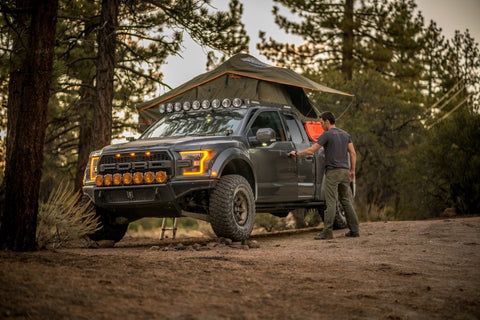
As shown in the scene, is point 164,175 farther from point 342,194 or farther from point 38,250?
point 342,194

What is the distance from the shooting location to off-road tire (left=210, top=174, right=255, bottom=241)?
9.11m

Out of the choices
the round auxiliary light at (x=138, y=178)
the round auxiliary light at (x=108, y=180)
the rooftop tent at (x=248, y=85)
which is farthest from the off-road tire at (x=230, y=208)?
the rooftop tent at (x=248, y=85)

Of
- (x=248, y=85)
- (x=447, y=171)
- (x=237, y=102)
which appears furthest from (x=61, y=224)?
(x=447, y=171)

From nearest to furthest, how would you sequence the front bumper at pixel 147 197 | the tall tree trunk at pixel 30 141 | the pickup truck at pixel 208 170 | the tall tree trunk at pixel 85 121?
1. the tall tree trunk at pixel 30 141
2. the front bumper at pixel 147 197
3. the pickup truck at pixel 208 170
4. the tall tree trunk at pixel 85 121

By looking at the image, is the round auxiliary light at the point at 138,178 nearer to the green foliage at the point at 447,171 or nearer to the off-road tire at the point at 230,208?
the off-road tire at the point at 230,208

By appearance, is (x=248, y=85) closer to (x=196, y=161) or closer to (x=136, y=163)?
(x=196, y=161)

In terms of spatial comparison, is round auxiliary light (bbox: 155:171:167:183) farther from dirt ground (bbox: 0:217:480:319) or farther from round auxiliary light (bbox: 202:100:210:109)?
round auxiliary light (bbox: 202:100:210:109)

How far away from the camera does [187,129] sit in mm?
10305

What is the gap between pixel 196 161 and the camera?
9.04 m

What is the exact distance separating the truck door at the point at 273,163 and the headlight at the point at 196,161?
1.17m

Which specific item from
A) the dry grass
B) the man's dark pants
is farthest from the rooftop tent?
the dry grass

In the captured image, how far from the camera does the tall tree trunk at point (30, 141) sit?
312 inches

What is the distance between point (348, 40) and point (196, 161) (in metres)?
19.7

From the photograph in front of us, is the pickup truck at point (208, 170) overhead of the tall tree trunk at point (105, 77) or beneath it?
beneath
